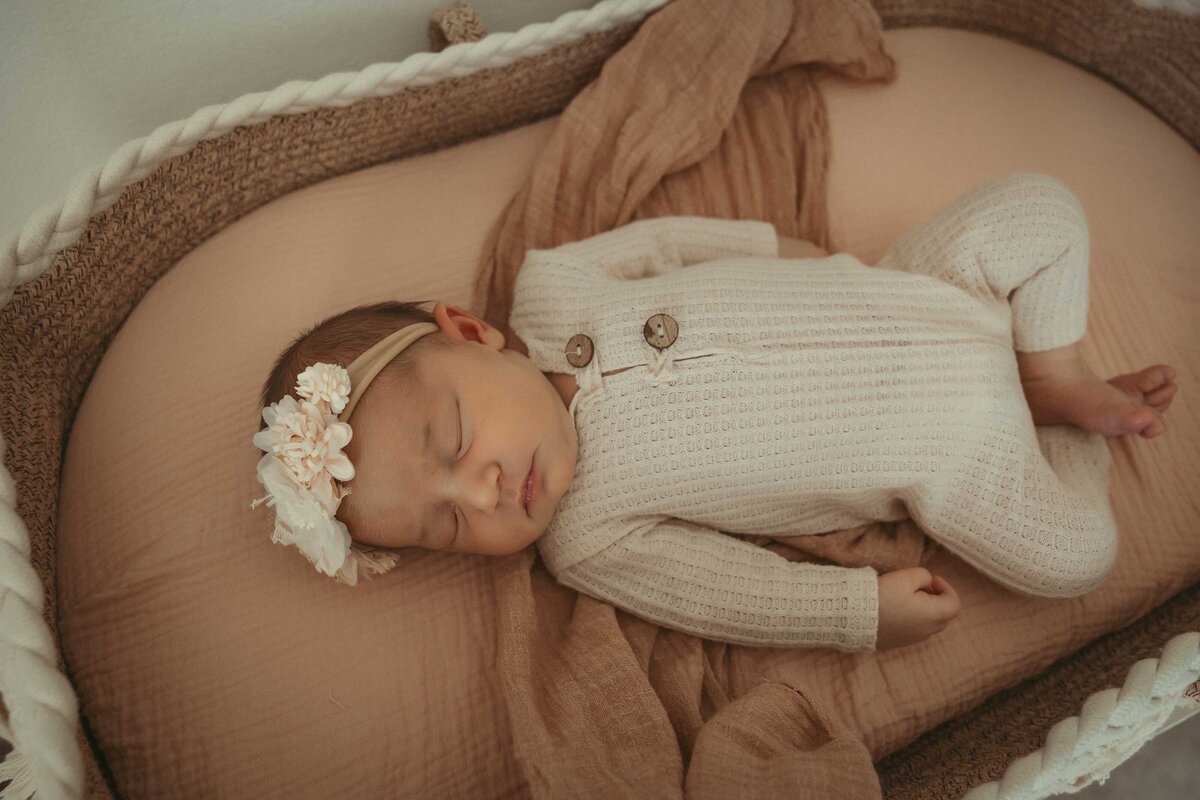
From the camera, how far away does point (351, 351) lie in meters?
0.93

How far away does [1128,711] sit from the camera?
866mm

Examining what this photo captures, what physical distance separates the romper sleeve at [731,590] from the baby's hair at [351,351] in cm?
35

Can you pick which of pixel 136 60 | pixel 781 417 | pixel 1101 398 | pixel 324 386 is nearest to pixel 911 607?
pixel 781 417

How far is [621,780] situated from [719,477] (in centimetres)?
39

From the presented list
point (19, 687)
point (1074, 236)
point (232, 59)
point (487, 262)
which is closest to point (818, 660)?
point (1074, 236)

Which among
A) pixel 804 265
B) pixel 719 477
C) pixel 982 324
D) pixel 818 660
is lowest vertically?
pixel 818 660

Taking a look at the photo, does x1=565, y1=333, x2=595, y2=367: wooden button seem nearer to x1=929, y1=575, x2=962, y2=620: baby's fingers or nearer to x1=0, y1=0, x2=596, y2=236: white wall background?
x1=929, y1=575, x2=962, y2=620: baby's fingers

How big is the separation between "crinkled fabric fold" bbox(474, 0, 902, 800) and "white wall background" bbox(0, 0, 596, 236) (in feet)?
1.25

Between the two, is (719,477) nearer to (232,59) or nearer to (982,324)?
(982,324)

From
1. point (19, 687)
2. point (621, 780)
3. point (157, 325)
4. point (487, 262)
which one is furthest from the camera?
point (487, 262)

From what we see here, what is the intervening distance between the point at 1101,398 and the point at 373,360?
3.27 feet

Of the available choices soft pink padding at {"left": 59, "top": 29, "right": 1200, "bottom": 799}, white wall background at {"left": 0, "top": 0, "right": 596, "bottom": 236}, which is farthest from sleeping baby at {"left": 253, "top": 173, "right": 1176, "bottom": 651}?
white wall background at {"left": 0, "top": 0, "right": 596, "bottom": 236}

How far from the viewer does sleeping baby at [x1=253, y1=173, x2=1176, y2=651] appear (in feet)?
3.11

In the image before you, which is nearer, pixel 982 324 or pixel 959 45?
pixel 982 324
